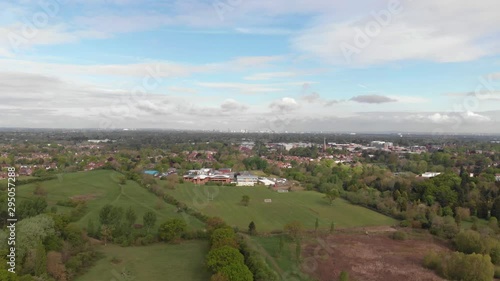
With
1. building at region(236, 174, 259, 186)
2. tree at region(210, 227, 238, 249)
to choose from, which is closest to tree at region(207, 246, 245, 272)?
tree at region(210, 227, 238, 249)

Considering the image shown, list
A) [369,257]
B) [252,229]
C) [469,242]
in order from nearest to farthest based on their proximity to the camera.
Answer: [369,257] → [469,242] → [252,229]

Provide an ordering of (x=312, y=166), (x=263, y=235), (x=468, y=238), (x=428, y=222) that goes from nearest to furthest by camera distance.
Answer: (x=468, y=238) → (x=263, y=235) → (x=428, y=222) → (x=312, y=166)

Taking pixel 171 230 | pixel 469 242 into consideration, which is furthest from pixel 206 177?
pixel 469 242

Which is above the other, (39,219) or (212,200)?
(39,219)

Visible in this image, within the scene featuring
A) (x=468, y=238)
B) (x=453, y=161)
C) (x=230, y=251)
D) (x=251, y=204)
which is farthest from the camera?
(x=453, y=161)

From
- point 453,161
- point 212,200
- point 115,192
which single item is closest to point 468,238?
point 212,200

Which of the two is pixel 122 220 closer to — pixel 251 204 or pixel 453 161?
pixel 251 204

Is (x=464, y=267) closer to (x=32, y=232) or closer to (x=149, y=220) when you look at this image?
(x=149, y=220)

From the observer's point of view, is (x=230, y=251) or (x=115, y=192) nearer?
(x=230, y=251)
